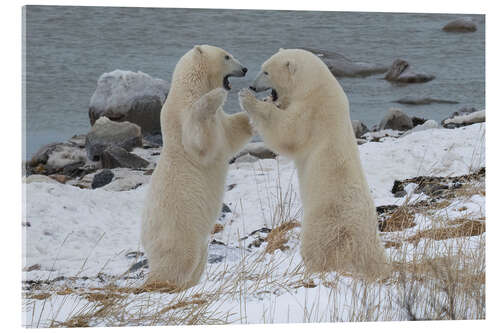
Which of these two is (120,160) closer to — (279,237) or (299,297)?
(279,237)

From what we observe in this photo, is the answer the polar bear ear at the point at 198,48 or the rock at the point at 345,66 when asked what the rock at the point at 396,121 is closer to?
the rock at the point at 345,66

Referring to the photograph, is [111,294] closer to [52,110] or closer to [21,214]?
[21,214]

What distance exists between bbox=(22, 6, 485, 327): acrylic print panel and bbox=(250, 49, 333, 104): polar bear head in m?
0.05

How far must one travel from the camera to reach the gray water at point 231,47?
604cm

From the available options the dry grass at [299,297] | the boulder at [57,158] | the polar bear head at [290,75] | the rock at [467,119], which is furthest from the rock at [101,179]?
the rock at [467,119]

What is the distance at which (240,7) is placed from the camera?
630 centimetres

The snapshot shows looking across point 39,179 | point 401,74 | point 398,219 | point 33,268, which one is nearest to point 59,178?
point 39,179

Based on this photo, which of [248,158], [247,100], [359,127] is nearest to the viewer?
[247,100]

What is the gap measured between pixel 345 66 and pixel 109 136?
2.18 meters

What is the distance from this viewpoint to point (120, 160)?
7250 mm

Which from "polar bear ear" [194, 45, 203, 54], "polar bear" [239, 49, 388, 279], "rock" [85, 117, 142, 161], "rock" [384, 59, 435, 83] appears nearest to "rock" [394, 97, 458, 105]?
"rock" [384, 59, 435, 83]

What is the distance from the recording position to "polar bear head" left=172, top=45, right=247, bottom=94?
20.0 ft

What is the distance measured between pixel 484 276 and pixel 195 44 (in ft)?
9.96

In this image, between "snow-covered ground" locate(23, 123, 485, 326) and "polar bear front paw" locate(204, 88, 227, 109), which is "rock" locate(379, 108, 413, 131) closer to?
"snow-covered ground" locate(23, 123, 485, 326)
